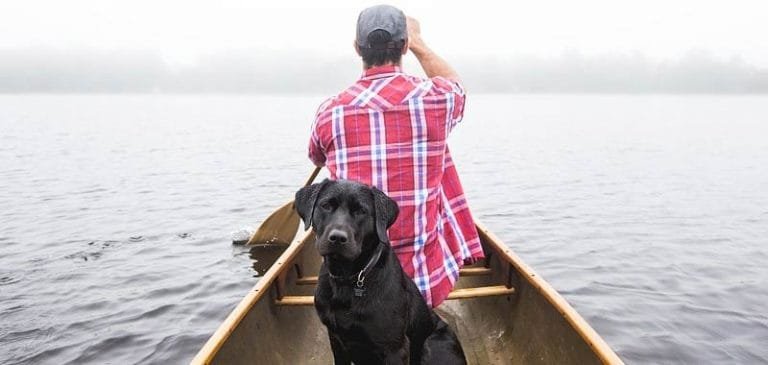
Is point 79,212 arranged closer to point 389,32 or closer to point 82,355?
point 82,355

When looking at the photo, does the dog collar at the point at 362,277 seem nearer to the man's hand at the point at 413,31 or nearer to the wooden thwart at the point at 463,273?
the man's hand at the point at 413,31

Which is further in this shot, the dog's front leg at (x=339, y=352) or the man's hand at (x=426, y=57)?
the man's hand at (x=426, y=57)

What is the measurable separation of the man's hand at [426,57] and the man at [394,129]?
22 centimetres

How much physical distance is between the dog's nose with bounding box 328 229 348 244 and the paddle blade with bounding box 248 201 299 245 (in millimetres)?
7511

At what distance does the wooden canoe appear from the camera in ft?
13.5

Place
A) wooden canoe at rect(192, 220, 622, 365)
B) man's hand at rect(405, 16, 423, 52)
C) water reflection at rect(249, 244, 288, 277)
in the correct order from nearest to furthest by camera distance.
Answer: wooden canoe at rect(192, 220, 622, 365) < man's hand at rect(405, 16, 423, 52) < water reflection at rect(249, 244, 288, 277)

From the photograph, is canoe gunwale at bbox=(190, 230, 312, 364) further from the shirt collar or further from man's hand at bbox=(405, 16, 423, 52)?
man's hand at bbox=(405, 16, 423, 52)

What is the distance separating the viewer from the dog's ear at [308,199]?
11.3 ft

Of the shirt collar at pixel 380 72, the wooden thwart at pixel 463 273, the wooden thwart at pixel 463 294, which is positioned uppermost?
the shirt collar at pixel 380 72

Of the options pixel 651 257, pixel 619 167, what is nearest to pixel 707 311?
pixel 651 257

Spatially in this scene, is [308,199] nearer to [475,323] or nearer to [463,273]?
[463,273]

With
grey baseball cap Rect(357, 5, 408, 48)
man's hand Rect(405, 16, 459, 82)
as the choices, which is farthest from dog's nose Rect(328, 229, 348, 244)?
man's hand Rect(405, 16, 459, 82)

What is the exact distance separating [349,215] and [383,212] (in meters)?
0.21

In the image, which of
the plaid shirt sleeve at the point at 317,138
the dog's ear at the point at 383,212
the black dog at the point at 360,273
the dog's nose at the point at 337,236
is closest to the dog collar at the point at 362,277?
the black dog at the point at 360,273
